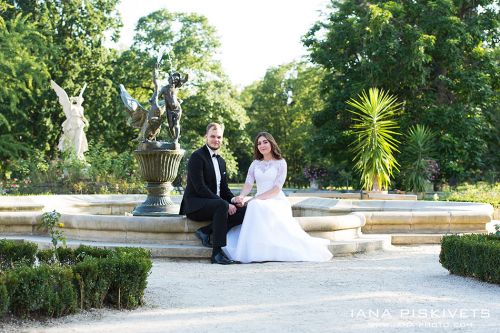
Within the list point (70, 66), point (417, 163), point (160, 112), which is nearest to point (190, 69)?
point (70, 66)

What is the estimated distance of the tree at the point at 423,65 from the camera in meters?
25.2

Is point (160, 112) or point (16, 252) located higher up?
point (160, 112)

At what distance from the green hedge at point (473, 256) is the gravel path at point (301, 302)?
0.12 meters

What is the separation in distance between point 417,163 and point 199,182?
13949 mm

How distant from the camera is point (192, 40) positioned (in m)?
34.3

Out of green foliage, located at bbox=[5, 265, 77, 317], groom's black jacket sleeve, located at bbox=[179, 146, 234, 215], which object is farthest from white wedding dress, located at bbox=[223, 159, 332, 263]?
green foliage, located at bbox=[5, 265, 77, 317]

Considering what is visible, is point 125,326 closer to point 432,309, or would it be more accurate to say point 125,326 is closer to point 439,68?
point 432,309

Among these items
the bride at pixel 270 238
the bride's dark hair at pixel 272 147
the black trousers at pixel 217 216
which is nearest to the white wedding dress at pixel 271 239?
the bride at pixel 270 238

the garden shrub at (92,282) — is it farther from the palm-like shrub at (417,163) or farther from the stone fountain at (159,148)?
the palm-like shrub at (417,163)

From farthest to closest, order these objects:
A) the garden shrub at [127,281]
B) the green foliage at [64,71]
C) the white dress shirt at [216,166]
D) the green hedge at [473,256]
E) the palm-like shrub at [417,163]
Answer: the green foliage at [64,71], the palm-like shrub at [417,163], the white dress shirt at [216,166], the green hedge at [473,256], the garden shrub at [127,281]

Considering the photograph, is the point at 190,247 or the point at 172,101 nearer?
the point at 190,247

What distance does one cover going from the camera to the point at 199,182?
9.02 metres

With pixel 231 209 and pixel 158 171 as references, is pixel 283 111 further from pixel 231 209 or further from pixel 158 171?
pixel 231 209

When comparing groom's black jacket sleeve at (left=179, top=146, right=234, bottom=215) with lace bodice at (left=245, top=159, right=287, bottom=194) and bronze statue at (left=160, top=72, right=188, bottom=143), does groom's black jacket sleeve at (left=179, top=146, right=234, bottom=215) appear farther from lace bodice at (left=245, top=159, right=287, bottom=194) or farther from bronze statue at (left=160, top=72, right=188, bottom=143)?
bronze statue at (left=160, top=72, right=188, bottom=143)
